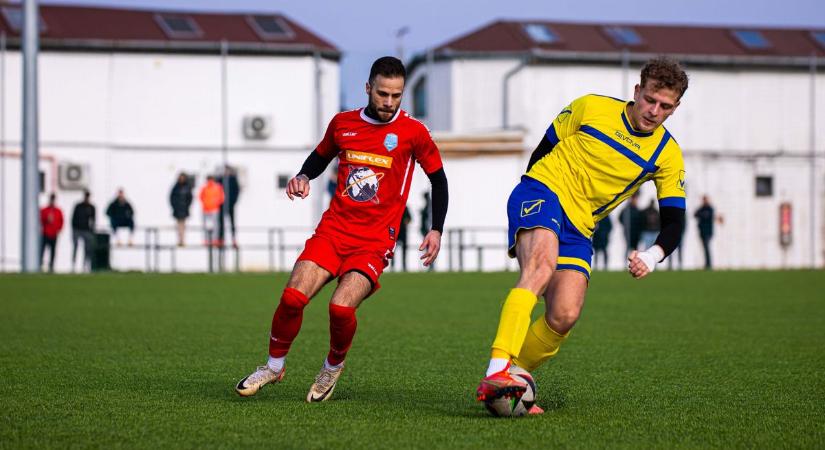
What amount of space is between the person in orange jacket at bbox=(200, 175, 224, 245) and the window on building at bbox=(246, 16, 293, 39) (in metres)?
6.70

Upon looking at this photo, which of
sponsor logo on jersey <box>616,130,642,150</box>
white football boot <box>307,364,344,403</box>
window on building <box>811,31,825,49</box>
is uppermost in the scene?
window on building <box>811,31,825,49</box>

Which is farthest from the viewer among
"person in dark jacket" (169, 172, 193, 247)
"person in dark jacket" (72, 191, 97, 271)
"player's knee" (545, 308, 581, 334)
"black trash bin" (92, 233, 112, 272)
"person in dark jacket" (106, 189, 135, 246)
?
"person in dark jacket" (169, 172, 193, 247)

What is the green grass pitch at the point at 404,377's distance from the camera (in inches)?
214

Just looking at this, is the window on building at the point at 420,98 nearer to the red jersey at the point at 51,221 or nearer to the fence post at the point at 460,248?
the fence post at the point at 460,248

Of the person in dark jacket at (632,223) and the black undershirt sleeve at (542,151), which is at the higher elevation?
the black undershirt sleeve at (542,151)

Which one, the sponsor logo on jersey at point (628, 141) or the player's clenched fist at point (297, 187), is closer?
the sponsor logo on jersey at point (628, 141)

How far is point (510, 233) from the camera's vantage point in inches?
245

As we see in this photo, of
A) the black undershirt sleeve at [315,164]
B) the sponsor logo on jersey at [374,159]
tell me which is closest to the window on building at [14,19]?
the black undershirt sleeve at [315,164]

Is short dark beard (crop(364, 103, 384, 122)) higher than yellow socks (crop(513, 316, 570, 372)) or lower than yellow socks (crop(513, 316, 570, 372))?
higher

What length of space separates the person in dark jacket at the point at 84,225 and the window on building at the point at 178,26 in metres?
6.76

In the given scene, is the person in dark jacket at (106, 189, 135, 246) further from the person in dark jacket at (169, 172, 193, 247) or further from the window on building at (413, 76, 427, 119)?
the window on building at (413, 76, 427, 119)

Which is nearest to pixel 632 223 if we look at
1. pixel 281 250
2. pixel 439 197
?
pixel 281 250

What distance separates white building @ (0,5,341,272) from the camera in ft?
91.8

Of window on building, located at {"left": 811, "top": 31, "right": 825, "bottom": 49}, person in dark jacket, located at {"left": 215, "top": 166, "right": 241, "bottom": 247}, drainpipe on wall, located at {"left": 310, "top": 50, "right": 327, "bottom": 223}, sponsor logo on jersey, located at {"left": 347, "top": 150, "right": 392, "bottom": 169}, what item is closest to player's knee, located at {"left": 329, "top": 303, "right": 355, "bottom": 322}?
sponsor logo on jersey, located at {"left": 347, "top": 150, "right": 392, "bottom": 169}
